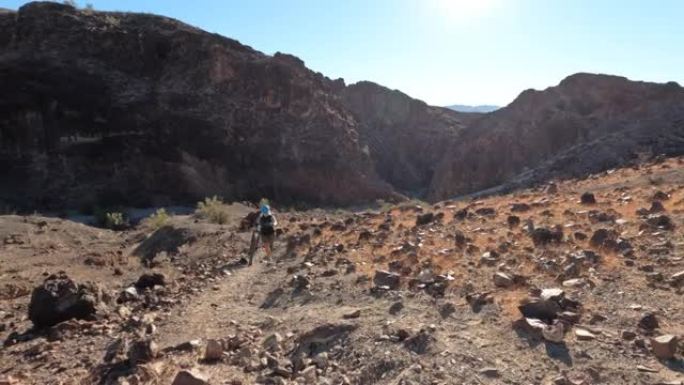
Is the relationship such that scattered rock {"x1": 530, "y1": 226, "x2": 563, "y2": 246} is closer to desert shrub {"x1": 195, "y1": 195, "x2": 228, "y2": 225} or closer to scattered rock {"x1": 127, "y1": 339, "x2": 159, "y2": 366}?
scattered rock {"x1": 127, "y1": 339, "x2": 159, "y2": 366}

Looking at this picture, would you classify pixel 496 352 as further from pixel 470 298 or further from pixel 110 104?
pixel 110 104

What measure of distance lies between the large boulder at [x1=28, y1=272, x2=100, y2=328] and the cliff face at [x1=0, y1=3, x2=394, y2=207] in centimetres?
2814

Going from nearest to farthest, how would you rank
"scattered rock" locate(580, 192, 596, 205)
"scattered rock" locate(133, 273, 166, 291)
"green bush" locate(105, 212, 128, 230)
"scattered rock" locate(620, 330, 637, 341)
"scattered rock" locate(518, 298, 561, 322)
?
"scattered rock" locate(620, 330, 637, 341) < "scattered rock" locate(518, 298, 561, 322) < "scattered rock" locate(133, 273, 166, 291) < "scattered rock" locate(580, 192, 596, 205) < "green bush" locate(105, 212, 128, 230)

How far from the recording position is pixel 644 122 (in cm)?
3888

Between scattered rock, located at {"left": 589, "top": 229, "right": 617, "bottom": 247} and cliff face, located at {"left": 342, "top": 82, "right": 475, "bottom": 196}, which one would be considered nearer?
scattered rock, located at {"left": 589, "top": 229, "right": 617, "bottom": 247}

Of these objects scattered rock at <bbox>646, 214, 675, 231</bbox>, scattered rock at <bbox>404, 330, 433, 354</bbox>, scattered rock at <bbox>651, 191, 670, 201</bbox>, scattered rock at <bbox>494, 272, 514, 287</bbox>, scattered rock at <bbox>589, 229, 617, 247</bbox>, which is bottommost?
scattered rock at <bbox>404, 330, 433, 354</bbox>

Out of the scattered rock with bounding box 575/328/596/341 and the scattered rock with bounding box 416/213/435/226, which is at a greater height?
the scattered rock with bounding box 575/328/596/341

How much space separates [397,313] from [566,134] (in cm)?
4646

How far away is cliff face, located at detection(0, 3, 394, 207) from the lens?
114 ft

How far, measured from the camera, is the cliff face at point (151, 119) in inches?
1371

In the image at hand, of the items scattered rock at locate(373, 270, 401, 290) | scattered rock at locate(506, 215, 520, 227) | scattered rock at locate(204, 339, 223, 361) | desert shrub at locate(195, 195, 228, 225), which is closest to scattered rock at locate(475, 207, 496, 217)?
scattered rock at locate(506, 215, 520, 227)

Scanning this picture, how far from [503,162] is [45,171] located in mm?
38797

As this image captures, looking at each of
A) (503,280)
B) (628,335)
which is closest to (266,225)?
(503,280)

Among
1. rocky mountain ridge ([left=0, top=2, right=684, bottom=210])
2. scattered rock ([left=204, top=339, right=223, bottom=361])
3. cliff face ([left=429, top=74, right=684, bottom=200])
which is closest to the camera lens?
scattered rock ([left=204, top=339, right=223, bottom=361])
